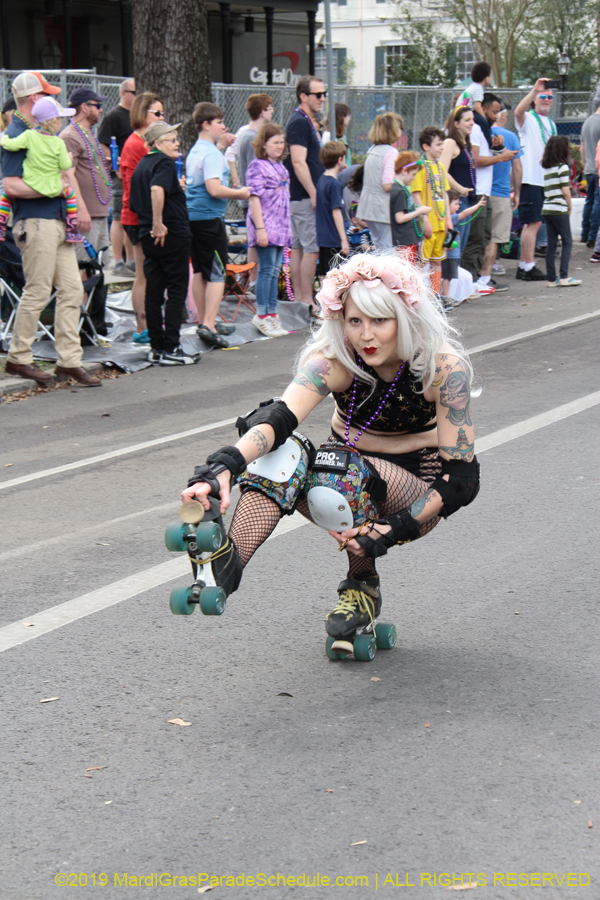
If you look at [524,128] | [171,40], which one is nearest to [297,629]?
[171,40]

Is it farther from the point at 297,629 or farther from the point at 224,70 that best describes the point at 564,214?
the point at 224,70

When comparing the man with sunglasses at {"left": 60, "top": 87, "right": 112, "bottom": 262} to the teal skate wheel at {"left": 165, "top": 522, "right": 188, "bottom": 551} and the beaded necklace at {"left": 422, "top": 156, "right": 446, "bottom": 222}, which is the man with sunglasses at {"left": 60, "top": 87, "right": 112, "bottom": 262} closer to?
the beaded necklace at {"left": 422, "top": 156, "right": 446, "bottom": 222}

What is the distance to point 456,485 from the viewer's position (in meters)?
3.60

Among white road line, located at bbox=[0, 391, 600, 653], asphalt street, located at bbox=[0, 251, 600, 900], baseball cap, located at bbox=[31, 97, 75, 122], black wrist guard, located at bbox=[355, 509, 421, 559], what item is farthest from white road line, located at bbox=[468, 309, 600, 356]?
black wrist guard, located at bbox=[355, 509, 421, 559]

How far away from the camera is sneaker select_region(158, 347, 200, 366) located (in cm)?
973

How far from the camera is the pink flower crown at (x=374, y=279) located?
3453mm

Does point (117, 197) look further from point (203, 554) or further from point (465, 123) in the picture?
point (203, 554)

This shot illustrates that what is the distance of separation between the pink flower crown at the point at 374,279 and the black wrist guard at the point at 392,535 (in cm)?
68

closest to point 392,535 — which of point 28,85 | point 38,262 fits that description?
point 38,262

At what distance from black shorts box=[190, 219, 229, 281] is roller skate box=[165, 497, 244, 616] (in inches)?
289

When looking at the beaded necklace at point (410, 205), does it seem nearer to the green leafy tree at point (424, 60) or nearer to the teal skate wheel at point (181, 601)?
the teal skate wheel at point (181, 601)

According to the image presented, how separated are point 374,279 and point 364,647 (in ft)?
4.16

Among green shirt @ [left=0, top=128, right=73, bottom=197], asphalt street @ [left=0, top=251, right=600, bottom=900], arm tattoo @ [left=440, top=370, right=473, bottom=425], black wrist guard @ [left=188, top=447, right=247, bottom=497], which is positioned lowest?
asphalt street @ [left=0, top=251, right=600, bottom=900]

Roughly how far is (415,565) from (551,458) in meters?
1.88
